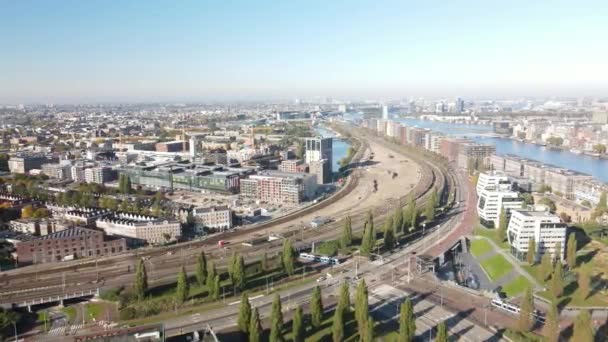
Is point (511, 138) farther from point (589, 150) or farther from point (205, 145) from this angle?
point (205, 145)

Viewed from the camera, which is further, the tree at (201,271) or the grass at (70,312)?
the tree at (201,271)

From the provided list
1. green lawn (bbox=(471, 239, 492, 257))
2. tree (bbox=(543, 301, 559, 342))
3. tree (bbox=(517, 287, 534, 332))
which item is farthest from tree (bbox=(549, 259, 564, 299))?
green lawn (bbox=(471, 239, 492, 257))

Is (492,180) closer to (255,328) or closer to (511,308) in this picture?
(511,308)

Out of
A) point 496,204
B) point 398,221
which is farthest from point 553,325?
point 496,204

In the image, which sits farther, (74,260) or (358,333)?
(74,260)

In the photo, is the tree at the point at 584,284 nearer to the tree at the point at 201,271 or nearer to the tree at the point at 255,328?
the tree at the point at 255,328

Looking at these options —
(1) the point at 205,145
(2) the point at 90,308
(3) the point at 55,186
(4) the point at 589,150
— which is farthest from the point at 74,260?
(4) the point at 589,150

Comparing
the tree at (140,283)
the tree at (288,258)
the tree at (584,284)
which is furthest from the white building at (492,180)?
the tree at (140,283)
